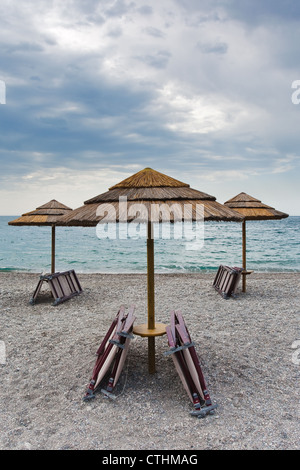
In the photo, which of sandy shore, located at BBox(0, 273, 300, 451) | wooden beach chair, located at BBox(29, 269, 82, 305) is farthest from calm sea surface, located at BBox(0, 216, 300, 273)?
wooden beach chair, located at BBox(29, 269, 82, 305)

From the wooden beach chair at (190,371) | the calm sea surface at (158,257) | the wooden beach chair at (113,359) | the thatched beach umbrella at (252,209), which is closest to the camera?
the wooden beach chair at (190,371)

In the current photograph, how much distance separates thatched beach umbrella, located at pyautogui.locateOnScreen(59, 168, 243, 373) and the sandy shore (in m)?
0.75

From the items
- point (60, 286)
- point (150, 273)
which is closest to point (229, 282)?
point (60, 286)

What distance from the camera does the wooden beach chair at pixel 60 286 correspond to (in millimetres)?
9023

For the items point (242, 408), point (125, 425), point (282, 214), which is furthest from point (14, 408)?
point (282, 214)

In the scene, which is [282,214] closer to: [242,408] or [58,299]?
[58,299]

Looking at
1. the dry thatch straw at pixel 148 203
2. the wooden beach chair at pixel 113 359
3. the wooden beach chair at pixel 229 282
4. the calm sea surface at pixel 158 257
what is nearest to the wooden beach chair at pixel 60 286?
the wooden beach chair at pixel 229 282

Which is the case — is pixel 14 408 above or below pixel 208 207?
below

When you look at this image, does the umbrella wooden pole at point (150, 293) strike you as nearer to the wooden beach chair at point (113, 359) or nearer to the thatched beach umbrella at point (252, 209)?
the wooden beach chair at point (113, 359)

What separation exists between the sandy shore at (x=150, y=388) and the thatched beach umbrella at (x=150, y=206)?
0.75 metres

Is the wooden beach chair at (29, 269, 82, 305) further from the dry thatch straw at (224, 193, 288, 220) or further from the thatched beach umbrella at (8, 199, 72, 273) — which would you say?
the dry thatch straw at (224, 193, 288, 220)

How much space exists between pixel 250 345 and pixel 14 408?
10.9ft

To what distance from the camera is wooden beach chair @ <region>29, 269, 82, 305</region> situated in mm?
9023

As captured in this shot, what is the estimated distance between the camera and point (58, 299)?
8977mm
